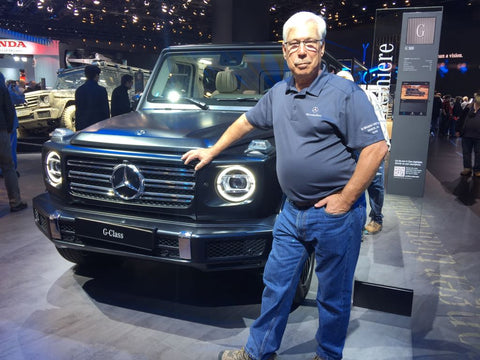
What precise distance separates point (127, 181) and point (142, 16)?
72.0ft

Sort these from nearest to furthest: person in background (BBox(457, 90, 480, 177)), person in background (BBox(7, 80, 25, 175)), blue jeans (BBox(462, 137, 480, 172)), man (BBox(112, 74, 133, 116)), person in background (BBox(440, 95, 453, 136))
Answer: person in background (BBox(7, 80, 25, 175)) < man (BBox(112, 74, 133, 116)) < person in background (BBox(457, 90, 480, 177)) < blue jeans (BBox(462, 137, 480, 172)) < person in background (BBox(440, 95, 453, 136))

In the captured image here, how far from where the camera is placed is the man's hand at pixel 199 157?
2.25m

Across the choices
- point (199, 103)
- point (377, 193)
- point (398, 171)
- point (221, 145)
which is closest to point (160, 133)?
point (221, 145)

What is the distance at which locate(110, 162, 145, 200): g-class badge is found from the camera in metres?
2.45

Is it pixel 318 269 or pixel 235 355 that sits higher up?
pixel 318 269

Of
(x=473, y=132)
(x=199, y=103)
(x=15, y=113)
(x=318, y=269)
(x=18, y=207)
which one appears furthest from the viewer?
(x=473, y=132)

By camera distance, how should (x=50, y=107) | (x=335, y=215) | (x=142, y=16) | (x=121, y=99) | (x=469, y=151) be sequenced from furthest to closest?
1. (x=142, y=16)
2. (x=50, y=107)
3. (x=469, y=151)
4. (x=121, y=99)
5. (x=335, y=215)

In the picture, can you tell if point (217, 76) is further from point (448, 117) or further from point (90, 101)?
point (448, 117)

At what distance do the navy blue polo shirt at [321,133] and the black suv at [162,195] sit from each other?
0.42 meters

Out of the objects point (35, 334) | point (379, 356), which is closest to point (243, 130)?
point (379, 356)

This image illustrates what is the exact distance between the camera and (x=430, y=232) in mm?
4531

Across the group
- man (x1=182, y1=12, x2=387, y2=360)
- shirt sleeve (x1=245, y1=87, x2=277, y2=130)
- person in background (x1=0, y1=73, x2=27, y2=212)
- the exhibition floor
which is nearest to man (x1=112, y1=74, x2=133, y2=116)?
person in background (x1=0, y1=73, x2=27, y2=212)

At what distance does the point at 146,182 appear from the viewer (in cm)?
244

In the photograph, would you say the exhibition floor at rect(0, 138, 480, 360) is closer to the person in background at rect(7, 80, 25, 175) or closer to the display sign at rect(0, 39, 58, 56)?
the person in background at rect(7, 80, 25, 175)
